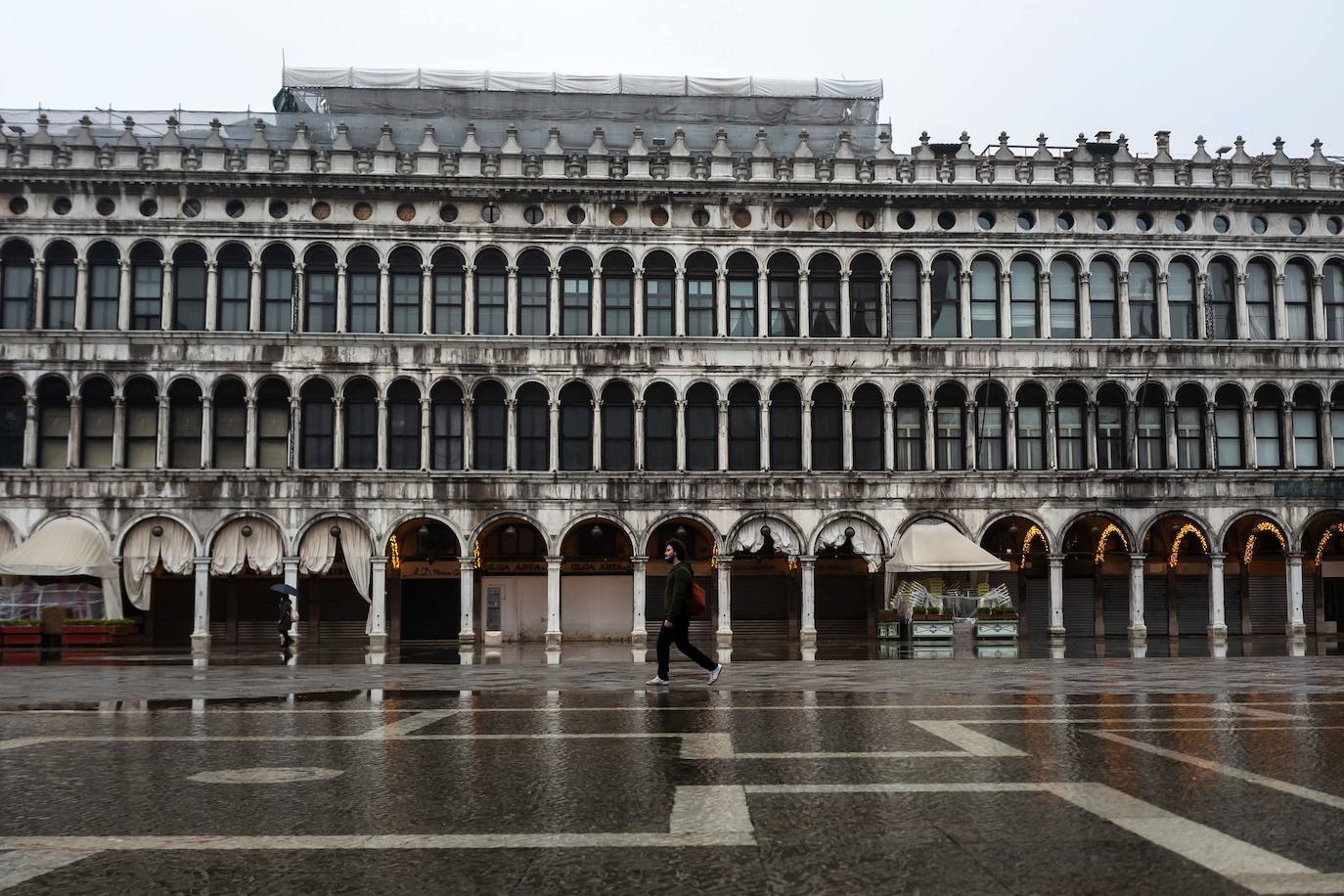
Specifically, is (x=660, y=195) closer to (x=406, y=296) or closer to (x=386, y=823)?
(x=406, y=296)

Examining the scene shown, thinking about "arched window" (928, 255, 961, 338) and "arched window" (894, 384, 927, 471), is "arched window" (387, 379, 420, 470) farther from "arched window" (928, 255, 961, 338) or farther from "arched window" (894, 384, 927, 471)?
"arched window" (928, 255, 961, 338)

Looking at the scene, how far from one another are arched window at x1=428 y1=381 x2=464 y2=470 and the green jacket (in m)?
21.1

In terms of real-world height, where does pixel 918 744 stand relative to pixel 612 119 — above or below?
below

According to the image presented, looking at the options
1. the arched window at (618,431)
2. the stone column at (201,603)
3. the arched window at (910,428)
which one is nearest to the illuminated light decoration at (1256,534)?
the arched window at (910,428)

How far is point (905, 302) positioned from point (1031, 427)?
5.46 metres

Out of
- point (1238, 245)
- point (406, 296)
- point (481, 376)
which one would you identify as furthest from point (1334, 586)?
point (406, 296)

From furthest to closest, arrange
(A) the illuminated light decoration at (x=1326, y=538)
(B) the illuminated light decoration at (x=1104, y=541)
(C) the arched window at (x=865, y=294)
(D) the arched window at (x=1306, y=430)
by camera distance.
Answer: (A) the illuminated light decoration at (x=1326, y=538) → (B) the illuminated light decoration at (x=1104, y=541) → (D) the arched window at (x=1306, y=430) → (C) the arched window at (x=865, y=294)

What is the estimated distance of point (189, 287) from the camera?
1469 inches

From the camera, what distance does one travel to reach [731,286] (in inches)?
1503

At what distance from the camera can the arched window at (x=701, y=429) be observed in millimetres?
37781

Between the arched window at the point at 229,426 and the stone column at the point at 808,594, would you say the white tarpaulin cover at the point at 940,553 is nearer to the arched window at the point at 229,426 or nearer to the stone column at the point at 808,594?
the stone column at the point at 808,594

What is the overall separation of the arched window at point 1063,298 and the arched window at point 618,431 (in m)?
13.4

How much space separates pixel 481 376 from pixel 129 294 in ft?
34.9

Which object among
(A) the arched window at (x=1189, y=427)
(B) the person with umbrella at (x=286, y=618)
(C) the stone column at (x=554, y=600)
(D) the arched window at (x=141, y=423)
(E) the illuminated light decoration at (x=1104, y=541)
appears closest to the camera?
(B) the person with umbrella at (x=286, y=618)
